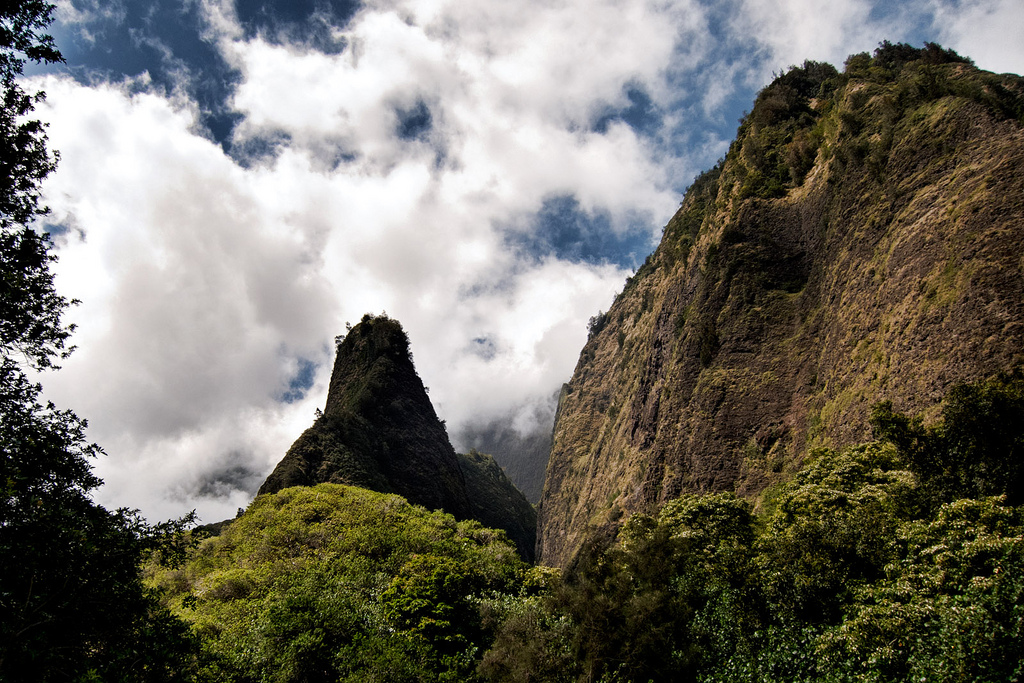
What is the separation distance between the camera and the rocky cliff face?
66.3 feet

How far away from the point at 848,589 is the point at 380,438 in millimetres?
46613

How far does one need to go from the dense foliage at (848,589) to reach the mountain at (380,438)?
29.7m

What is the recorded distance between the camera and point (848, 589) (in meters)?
13.6

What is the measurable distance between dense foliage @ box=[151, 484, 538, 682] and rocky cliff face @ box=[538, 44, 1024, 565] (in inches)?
645

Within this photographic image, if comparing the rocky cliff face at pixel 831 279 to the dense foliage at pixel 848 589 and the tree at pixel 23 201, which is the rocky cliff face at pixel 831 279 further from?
the tree at pixel 23 201

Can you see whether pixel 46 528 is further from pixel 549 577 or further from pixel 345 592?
pixel 549 577

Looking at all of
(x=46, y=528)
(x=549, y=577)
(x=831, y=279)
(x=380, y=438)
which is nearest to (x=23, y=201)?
(x=46, y=528)

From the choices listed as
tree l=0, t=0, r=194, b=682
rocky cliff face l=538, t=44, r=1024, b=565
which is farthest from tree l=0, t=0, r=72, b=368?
Result: rocky cliff face l=538, t=44, r=1024, b=565

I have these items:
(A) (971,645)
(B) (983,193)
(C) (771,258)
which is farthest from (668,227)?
(A) (971,645)

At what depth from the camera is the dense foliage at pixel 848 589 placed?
1037cm

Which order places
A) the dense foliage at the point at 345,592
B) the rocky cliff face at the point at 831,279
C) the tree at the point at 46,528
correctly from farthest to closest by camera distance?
the rocky cliff face at the point at 831,279, the dense foliage at the point at 345,592, the tree at the point at 46,528

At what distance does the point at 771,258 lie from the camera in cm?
3772

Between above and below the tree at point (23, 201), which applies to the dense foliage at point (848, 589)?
below

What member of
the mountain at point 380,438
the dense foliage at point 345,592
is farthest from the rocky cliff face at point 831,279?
the mountain at point 380,438
